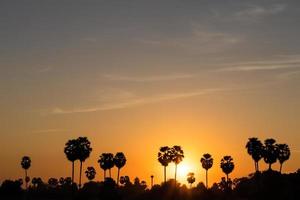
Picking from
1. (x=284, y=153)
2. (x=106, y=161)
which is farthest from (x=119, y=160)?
(x=284, y=153)

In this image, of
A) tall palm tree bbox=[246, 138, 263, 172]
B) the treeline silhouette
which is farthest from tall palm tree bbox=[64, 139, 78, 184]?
tall palm tree bbox=[246, 138, 263, 172]

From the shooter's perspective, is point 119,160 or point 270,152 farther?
point 119,160

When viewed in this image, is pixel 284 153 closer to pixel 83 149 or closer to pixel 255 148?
pixel 255 148

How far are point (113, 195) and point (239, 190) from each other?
50.9 m

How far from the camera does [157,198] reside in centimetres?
16238

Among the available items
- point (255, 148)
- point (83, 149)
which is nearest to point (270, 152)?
point (255, 148)

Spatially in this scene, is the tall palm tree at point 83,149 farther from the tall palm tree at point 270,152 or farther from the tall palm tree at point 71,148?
the tall palm tree at point 270,152

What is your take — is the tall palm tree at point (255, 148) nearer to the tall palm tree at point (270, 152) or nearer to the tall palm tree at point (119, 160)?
the tall palm tree at point (270, 152)

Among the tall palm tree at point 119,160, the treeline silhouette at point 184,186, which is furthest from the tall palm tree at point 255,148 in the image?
the tall palm tree at point 119,160

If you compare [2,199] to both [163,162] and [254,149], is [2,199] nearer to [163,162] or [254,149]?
[163,162]

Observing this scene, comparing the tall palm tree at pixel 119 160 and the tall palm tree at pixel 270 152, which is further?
the tall palm tree at pixel 119 160

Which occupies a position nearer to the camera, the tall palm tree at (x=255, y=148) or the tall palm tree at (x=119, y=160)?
the tall palm tree at (x=255, y=148)

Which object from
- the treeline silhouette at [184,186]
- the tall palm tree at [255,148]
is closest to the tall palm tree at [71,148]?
the treeline silhouette at [184,186]

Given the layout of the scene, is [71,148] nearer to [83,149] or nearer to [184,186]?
[83,149]
